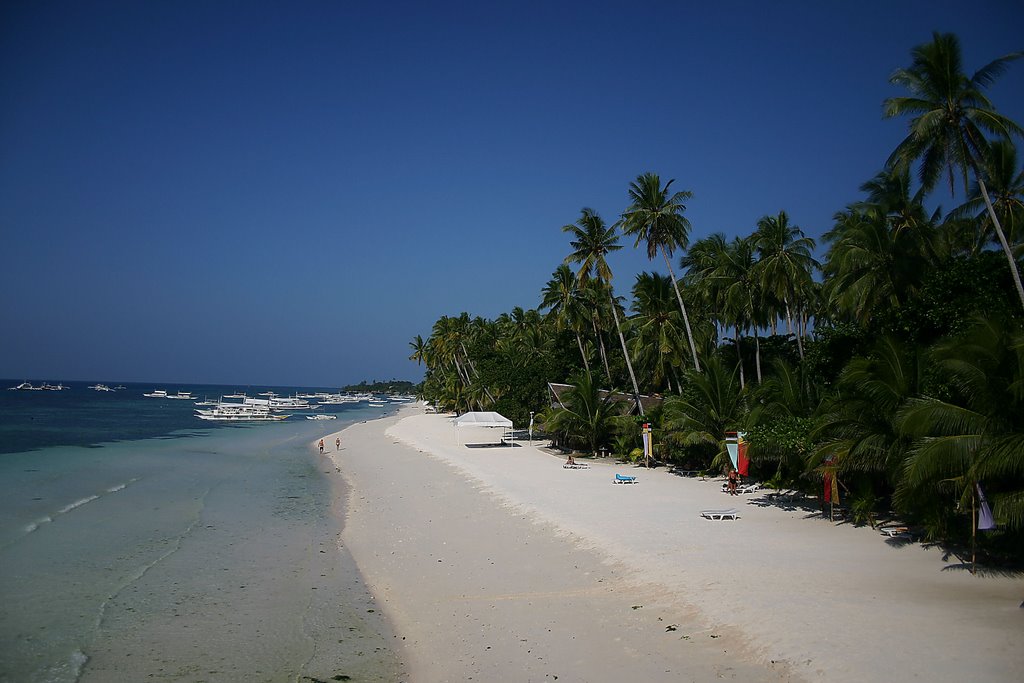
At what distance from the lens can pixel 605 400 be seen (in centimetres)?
2686

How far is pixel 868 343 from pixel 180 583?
17.6 meters

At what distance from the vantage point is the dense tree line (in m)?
8.61

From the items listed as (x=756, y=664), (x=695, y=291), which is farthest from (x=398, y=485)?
(x=695, y=291)

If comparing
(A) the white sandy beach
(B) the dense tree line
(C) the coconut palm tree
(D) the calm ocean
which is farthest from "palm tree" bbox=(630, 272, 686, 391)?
(C) the coconut palm tree

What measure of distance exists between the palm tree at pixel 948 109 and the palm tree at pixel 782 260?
33.0ft

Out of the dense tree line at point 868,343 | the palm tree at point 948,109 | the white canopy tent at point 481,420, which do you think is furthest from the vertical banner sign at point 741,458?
the white canopy tent at point 481,420

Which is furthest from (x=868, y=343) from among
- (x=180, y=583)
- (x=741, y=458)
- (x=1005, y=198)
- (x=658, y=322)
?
(x=180, y=583)

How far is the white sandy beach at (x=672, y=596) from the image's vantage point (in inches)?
261

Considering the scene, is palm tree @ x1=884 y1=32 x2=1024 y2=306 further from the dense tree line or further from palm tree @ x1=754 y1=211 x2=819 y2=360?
palm tree @ x1=754 y1=211 x2=819 y2=360

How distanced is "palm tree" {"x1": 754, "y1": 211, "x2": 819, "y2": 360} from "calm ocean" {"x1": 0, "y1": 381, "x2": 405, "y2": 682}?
18.8m

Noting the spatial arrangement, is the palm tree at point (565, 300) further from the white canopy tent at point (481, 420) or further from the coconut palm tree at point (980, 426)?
the coconut palm tree at point (980, 426)

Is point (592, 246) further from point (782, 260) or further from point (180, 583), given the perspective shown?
point (180, 583)

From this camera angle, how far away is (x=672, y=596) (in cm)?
876

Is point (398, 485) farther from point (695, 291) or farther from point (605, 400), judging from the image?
point (695, 291)
